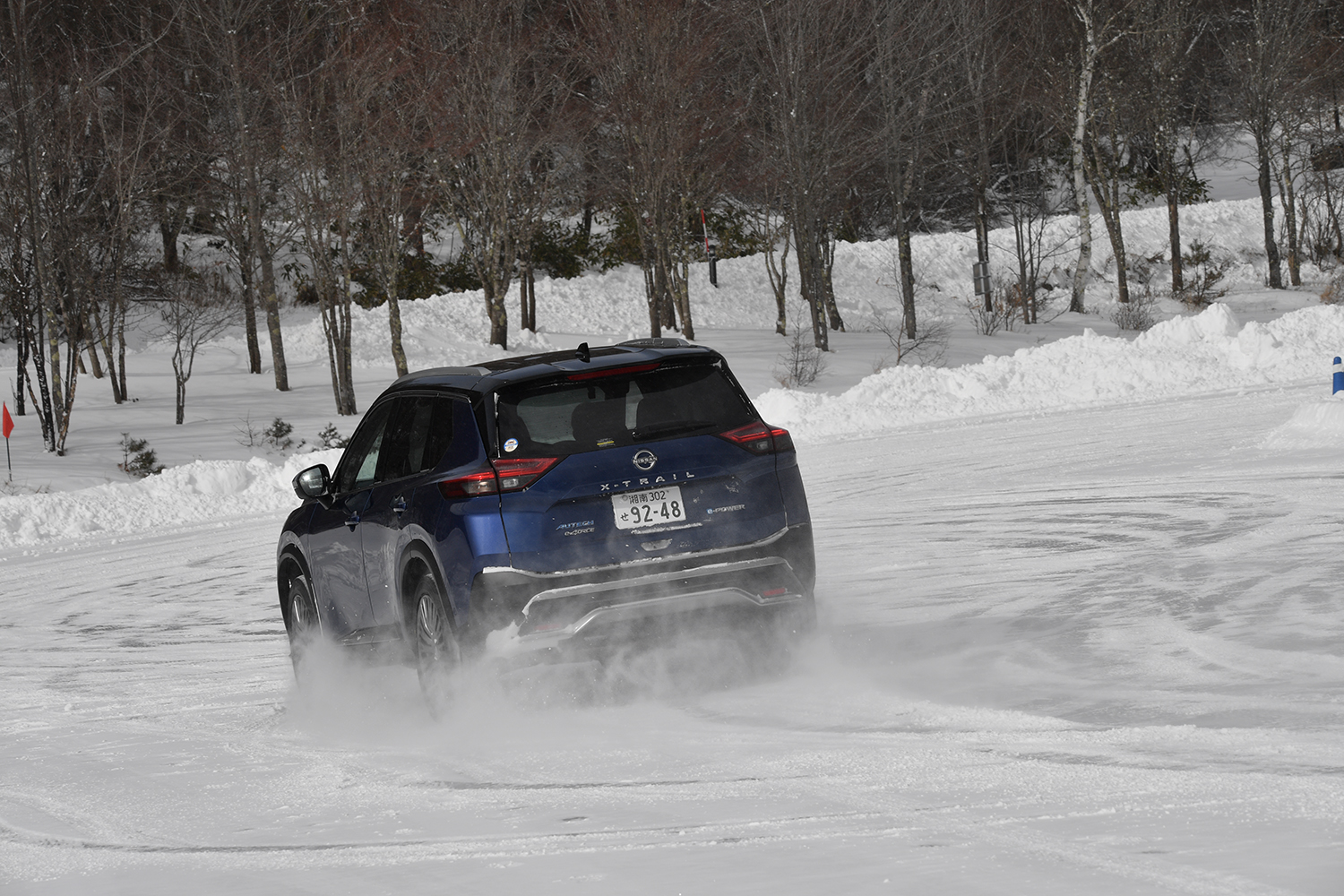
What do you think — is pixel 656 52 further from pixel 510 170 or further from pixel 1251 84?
pixel 1251 84

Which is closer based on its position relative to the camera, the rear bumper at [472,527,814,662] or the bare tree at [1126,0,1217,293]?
the rear bumper at [472,527,814,662]

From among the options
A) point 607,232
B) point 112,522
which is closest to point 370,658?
point 112,522

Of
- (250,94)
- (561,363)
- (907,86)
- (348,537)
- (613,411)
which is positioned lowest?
(348,537)

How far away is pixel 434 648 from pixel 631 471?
1307 mm

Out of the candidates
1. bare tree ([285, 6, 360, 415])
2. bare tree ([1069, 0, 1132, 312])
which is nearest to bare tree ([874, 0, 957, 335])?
bare tree ([1069, 0, 1132, 312])

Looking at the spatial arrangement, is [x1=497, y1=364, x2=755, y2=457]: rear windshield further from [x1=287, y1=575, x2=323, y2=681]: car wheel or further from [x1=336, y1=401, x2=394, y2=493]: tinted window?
[x1=287, y1=575, x2=323, y2=681]: car wheel

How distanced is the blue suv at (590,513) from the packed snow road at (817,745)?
42cm

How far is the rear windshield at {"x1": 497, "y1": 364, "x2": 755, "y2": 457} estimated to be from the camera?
6.96 metres

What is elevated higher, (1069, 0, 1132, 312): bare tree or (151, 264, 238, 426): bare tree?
(1069, 0, 1132, 312): bare tree

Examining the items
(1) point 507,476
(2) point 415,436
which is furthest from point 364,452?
(1) point 507,476

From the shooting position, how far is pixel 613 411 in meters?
7.04

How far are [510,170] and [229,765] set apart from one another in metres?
32.1

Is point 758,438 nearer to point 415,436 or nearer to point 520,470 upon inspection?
point 520,470

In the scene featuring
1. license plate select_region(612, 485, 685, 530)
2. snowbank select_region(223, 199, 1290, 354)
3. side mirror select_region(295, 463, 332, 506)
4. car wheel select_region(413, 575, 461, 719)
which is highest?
snowbank select_region(223, 199, 1290, 354)
